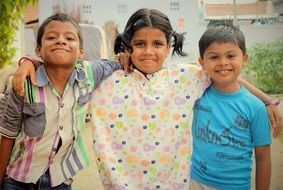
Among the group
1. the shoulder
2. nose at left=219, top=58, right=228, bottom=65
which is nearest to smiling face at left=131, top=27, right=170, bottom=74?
nose at left=219, top=58, right=228, bottom=65

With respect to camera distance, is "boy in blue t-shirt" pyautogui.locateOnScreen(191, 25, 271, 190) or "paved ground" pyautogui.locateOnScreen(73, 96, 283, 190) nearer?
"boy in blue t-shirt" pyautogui.locateOnScreen(191, 25, 271, 190)

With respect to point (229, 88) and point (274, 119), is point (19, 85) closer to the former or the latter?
point (229, 88)

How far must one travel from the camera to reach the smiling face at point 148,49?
1.34 metres

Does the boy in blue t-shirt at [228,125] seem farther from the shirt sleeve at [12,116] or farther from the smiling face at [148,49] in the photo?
the shirt sleeve at [12,116]

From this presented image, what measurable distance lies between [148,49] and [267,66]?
278 centimetres

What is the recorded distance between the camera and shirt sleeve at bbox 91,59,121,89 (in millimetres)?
1368

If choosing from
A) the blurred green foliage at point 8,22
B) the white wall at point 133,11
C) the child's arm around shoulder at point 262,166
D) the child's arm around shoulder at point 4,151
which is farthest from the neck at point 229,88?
the white wall at point 133,11

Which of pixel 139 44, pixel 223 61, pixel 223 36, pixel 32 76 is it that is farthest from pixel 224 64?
pixel 32 76

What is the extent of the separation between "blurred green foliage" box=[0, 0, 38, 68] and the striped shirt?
6.64 ft

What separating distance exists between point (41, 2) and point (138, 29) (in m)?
4.38

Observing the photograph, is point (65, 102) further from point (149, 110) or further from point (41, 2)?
point (41, 2)

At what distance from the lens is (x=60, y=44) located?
1.27 metres

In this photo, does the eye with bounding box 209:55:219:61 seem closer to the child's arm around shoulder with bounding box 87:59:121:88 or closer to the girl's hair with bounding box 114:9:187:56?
the girl's hair with bounding box 114:9:187:56

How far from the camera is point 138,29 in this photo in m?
1.36
